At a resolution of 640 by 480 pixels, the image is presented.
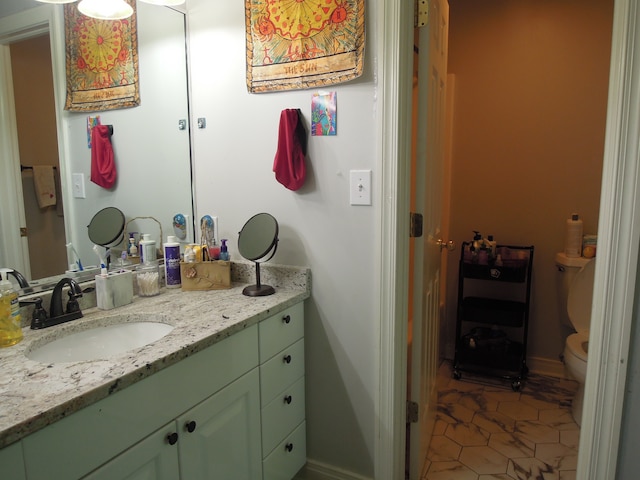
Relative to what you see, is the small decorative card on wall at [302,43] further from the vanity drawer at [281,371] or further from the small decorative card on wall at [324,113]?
the vanity drawer at [281,371]

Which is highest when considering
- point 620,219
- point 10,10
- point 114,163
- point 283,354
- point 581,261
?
point 10,10

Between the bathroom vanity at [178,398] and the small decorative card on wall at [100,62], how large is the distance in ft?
2.52

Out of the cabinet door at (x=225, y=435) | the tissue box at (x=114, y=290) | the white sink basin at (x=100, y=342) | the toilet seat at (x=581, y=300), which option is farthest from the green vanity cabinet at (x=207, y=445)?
the toilet seat at (x=581, y=300)

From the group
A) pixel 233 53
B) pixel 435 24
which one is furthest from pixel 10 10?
pixel 435 24

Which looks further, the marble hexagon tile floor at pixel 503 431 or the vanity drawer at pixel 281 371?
the marble hexagon tile floor at pixel 503 431

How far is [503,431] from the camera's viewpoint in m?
2.18

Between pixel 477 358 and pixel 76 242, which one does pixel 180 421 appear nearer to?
pixel 76 242

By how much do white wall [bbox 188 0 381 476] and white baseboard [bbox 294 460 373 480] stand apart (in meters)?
0.02

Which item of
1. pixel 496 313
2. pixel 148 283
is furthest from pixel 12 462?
pixel 496 313

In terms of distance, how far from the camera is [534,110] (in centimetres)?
263

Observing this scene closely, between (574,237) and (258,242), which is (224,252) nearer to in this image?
(258,242)

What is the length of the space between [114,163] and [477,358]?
234 cm

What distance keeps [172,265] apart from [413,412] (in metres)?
1.15

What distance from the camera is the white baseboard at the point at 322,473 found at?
1728 mm
